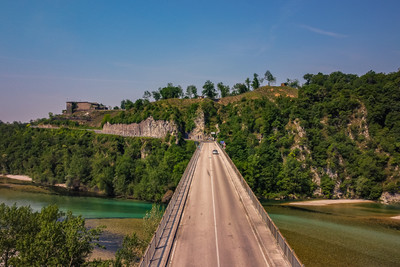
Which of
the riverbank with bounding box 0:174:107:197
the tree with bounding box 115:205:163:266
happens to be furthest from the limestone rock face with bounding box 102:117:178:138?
the tree with bounding box 115:205:163:266

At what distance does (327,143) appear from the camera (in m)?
70.1

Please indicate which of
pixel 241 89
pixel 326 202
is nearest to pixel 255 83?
pixel 241 89

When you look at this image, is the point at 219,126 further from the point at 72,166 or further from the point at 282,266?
the point at 282,266

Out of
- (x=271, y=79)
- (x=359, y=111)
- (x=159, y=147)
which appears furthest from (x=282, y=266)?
(x=271, y=79)

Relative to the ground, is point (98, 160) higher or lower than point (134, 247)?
higher

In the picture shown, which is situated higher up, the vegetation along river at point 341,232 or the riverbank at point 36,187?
the vegetation along river at point 341,232

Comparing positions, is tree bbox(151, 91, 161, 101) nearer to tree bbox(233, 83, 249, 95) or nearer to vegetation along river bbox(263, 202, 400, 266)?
tree bbox(233, 83, 249, 95)

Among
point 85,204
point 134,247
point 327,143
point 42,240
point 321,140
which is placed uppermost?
point 321,140

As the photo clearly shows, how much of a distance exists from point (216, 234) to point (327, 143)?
59.5m

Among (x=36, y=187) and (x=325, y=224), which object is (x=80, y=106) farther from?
(x=325, y=224)

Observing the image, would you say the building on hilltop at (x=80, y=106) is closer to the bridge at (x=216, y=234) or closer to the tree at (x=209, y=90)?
the tree at (x=209, y=90)

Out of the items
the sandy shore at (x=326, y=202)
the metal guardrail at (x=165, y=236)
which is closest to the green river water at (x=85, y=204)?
the metal guardrail at (x=165, y=236)

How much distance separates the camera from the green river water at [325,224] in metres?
31.1

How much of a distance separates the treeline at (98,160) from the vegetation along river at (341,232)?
26.3m
